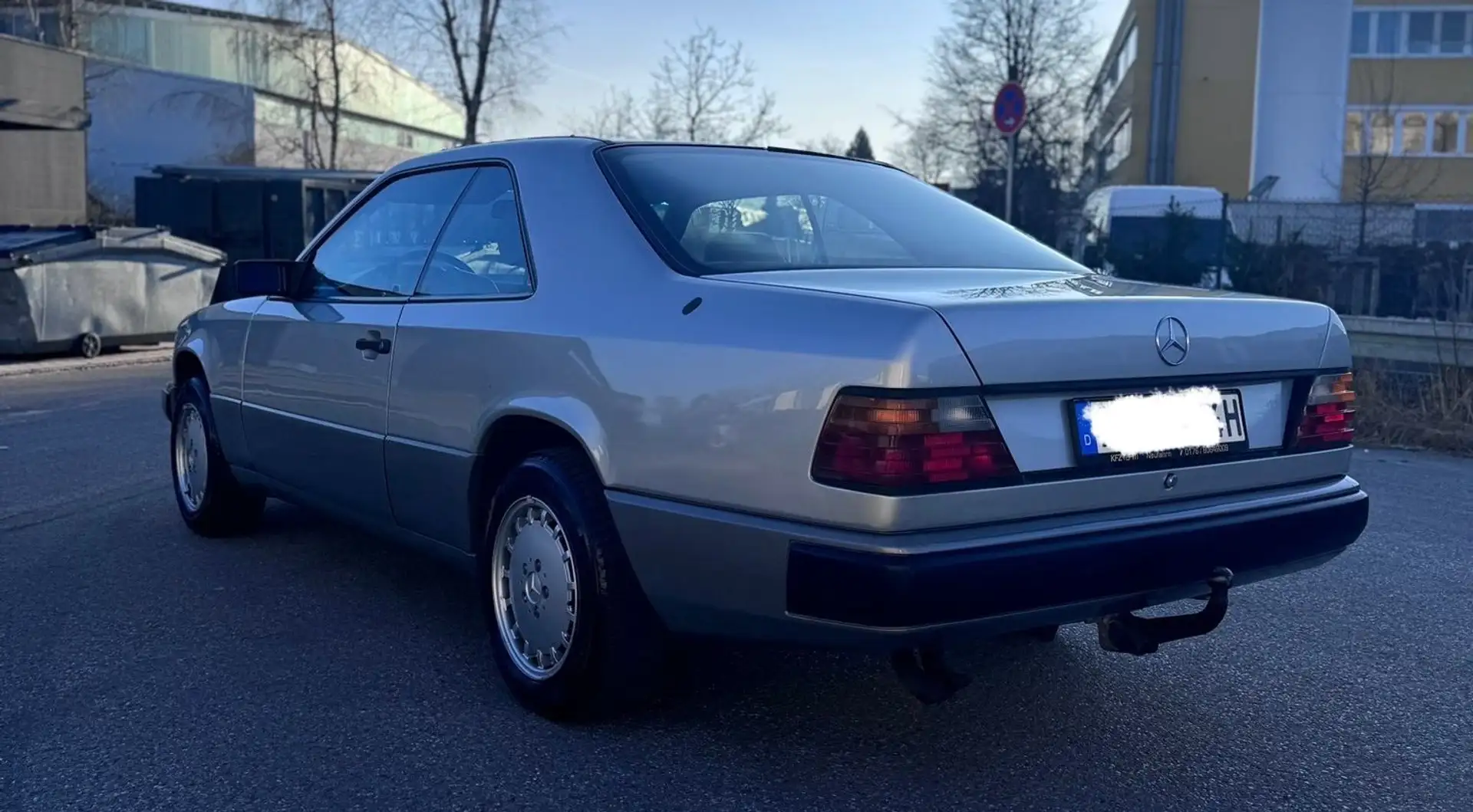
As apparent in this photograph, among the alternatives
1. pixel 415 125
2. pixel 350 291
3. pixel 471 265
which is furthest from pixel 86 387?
pixel 415 125

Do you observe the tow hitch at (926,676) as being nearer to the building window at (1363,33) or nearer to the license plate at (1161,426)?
the license plate at (1161,426)

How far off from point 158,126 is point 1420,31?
39.6 meters

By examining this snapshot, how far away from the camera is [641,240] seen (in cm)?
335

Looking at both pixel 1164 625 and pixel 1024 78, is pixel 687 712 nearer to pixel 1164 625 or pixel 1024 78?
pixel 1164 625

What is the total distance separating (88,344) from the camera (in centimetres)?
1378

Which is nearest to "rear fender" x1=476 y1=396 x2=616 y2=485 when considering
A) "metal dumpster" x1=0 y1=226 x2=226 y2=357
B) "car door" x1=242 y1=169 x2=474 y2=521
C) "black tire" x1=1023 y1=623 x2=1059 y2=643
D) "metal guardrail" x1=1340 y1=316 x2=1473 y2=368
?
"car door" x1=242 y1=169 x2=474 y2=521

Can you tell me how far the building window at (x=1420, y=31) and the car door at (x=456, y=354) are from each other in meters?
→ 42.2

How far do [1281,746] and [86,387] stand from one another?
1098cm

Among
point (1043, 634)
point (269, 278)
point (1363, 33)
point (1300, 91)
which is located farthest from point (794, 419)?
point (1363, 33)

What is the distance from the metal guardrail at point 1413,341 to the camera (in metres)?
9.49

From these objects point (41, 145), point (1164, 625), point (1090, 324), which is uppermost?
point (41, 145)

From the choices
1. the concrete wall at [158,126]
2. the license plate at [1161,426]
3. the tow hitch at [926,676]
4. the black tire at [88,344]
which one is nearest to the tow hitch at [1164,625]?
the license plate at [1161,426]

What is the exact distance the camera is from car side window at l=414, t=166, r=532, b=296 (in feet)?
12.3

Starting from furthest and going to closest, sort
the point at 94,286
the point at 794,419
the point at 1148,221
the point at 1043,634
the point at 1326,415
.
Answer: the point at 1148,221 < the point at 94,286 < the point at 1043,634 < the point at 1326,415 < the point at 794,419
